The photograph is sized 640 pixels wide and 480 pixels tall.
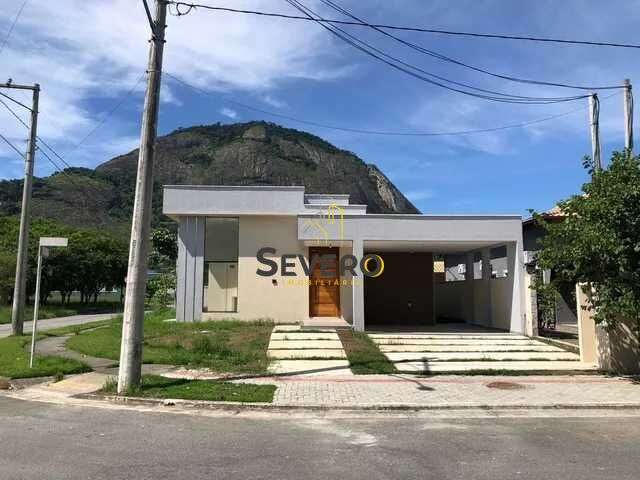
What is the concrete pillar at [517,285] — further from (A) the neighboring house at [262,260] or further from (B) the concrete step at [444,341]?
(B) the concrete step at [444,341]


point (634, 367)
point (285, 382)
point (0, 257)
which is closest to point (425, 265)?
point (634, 367)

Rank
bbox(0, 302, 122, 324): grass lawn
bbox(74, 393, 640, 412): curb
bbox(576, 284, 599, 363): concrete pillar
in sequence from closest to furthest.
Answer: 1. bbox(74, 393, 640, 412): curb
2. bbox(576, 284, 599, 363): concrete pillar
3. bbox(0, 302, 122, 324): grass lawn

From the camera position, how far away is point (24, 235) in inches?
696

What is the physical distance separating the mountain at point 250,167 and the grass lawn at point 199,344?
5624cm

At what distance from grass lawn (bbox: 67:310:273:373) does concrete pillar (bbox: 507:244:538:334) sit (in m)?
7.54

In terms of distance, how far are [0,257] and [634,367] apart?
107 ft

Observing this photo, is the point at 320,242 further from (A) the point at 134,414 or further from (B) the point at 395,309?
(A) the point at 134,414

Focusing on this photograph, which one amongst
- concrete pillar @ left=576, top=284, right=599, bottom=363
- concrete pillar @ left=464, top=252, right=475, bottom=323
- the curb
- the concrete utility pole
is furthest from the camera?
concrete pillar @ left=464, top=252, right=475, bottom=323

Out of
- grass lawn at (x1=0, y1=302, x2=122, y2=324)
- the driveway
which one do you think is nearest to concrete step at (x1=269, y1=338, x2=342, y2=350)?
the driveway

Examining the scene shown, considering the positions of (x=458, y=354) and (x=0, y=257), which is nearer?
(x=458, y=354)

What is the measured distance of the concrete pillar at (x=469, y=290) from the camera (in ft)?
71.4

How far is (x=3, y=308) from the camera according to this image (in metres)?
33.2

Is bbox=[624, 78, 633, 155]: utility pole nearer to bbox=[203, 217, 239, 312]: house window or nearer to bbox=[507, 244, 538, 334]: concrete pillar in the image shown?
bbox=[507, 244, 538, 334]: concrete pillar

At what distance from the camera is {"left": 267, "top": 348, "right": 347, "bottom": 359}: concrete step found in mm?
13711
